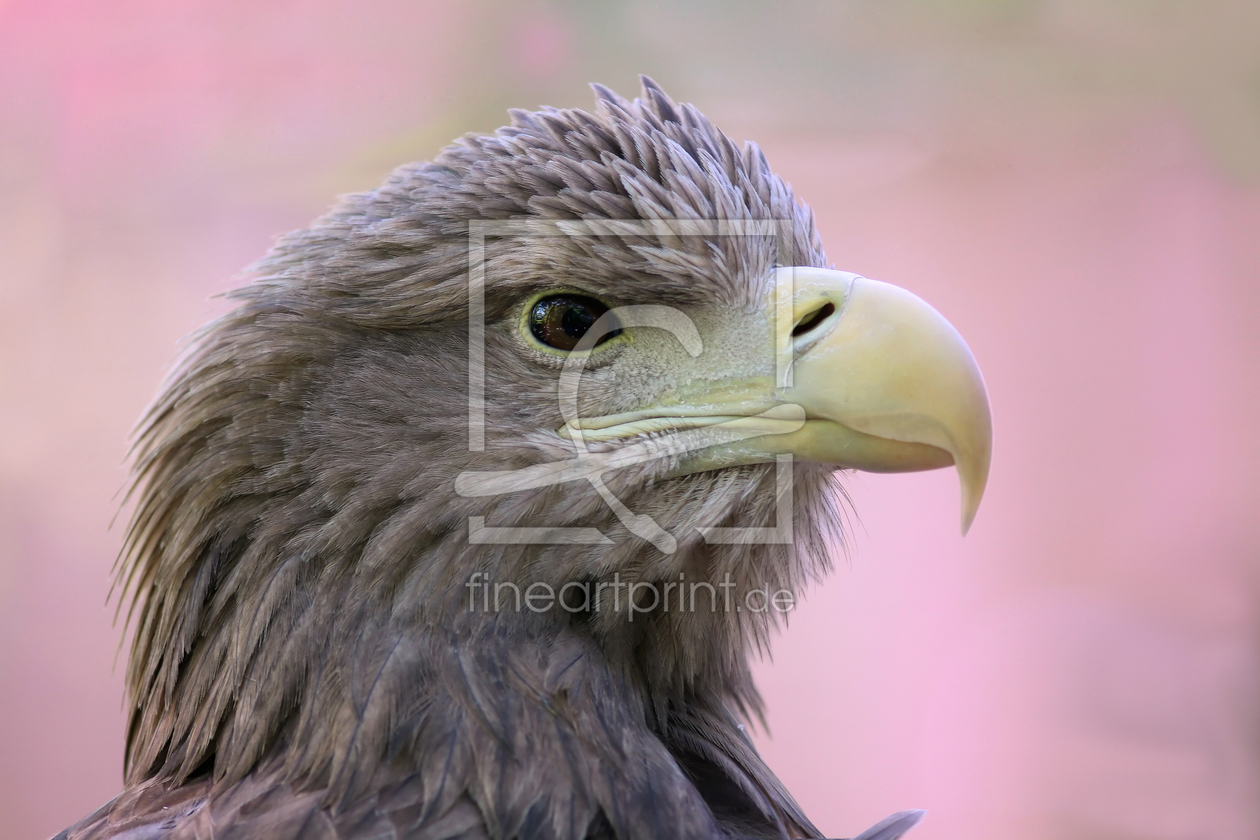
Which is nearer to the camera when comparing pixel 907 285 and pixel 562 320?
pixel 562 320

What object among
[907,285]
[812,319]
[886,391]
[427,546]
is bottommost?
[427,546]

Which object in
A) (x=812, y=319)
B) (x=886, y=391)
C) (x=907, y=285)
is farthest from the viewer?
(x=907, y=285)

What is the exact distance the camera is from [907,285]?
319cm

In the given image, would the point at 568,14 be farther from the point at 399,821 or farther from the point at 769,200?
the point at 399,821

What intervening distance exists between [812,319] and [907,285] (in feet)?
6.48

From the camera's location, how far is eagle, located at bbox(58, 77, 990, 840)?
1.25m

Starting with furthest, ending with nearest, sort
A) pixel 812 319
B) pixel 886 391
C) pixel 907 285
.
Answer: pixel 907 285
pixel 812 319
pixel 886 391

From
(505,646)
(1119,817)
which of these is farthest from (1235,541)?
(505,646)

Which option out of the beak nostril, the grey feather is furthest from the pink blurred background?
the beak nostril

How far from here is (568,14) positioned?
2906 millimetres

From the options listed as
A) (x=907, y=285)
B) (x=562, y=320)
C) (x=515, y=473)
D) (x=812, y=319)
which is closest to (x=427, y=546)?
(x=515, y=473)

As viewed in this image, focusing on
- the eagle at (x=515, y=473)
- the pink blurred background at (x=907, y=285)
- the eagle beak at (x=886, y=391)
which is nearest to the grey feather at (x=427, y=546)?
the eagle at (x=515, y=473)

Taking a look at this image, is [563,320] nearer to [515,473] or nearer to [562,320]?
[562,320]

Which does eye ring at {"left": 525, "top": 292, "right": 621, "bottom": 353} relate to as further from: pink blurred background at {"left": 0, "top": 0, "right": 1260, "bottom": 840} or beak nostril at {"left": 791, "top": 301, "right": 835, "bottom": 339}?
pink blurred background at {"left": 0, "top": 0, "right": 1260, "bottom": 840}
